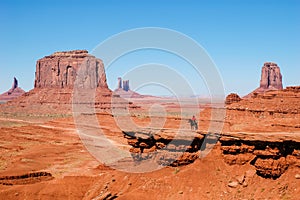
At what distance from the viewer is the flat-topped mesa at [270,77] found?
399ft

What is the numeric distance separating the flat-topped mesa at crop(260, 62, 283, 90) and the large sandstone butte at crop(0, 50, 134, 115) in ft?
183

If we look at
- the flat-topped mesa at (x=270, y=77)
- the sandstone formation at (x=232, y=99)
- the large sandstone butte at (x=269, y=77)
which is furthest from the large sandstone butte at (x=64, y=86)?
the sandstone formation at (x=232, y=99)

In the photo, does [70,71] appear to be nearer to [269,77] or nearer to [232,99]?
[269,77]

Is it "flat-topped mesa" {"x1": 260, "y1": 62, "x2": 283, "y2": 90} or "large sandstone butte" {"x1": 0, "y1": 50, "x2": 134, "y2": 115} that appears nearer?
"large sandstone butte" {"x1": 0, "y1": 50, "x2": 134, "y2": 115}

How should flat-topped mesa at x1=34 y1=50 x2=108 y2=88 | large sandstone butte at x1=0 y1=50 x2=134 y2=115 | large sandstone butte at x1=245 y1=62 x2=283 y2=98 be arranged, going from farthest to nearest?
large sandstone butte at x1=245 y1=62 x2=283 y2=98
flat-topped mesa at x1=34 y1=50 x2=108 y2=88
large sandstone butte at x1=0 y1=50 x2=134 y2=115

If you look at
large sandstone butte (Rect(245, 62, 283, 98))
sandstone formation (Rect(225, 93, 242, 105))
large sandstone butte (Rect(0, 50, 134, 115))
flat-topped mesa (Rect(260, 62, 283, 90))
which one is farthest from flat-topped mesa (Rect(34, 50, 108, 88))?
sandstone formation (Rect(225, 93, 242, 105))

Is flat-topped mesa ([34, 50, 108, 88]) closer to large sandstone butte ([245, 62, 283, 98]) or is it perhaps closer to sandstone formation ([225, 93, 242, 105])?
large sandstone butte ([245, 62, 283, 98])

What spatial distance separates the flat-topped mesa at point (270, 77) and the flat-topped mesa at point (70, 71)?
59.8 meters

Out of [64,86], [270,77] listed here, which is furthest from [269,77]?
[64,86]

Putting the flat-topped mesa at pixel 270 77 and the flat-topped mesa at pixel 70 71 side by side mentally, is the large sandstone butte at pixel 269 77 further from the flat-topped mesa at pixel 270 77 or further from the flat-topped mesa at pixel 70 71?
the flat-topped mesa at pixel 70 71

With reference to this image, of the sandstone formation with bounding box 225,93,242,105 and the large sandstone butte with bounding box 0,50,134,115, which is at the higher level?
the large sandstone butte with bounding box 0,50,134,115

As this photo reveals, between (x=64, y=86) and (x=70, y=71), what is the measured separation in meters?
5.71

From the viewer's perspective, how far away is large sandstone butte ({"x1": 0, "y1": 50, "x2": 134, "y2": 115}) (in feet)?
326

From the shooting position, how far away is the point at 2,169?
24562 mm
